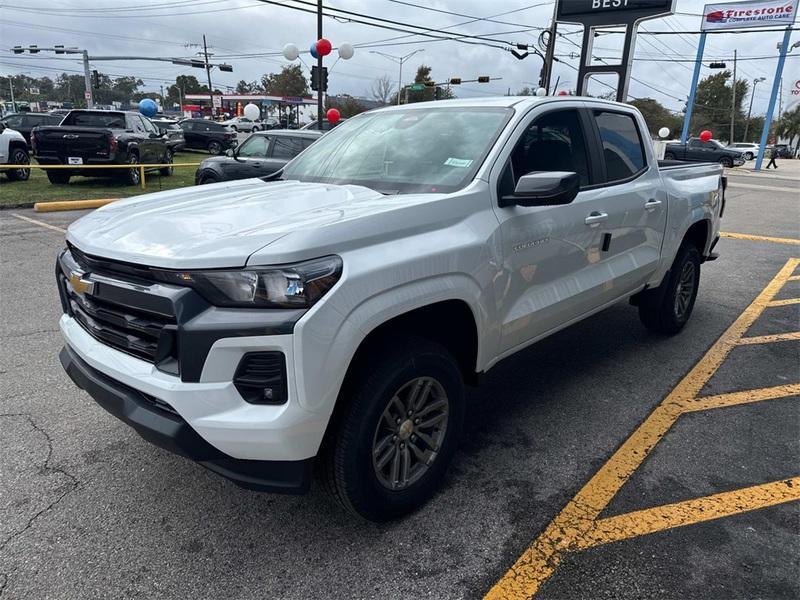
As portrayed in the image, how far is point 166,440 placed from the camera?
6.93 feet

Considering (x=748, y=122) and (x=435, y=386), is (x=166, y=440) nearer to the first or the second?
(x=435, y=386)

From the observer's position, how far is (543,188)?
2752mm

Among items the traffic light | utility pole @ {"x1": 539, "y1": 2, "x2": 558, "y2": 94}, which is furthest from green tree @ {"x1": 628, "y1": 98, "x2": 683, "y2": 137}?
the traffic light

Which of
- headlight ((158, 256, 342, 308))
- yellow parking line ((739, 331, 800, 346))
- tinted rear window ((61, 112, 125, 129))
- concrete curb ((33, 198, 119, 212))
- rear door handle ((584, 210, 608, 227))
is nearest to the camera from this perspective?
headlight ((158, 256, 342, 308))

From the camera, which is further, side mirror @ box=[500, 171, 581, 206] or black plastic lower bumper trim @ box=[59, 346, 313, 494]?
side mirror @ box=[500, 171, 581, 206]

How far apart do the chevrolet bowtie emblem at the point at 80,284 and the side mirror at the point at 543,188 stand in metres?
1.89

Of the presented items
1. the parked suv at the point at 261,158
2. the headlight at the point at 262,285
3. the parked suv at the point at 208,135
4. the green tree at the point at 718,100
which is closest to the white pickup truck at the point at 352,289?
the headlight at the point at 262,285

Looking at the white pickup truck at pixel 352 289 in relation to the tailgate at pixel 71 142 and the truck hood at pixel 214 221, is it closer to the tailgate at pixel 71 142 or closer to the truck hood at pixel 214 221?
the truck hood at pixel 214 221

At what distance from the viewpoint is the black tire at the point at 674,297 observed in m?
4.86

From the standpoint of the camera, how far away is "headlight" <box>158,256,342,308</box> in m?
2.03

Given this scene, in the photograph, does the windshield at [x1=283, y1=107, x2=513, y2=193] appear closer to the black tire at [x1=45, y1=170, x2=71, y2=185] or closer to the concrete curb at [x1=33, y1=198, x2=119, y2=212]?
the concrete curb at [x1=33, y1=198, x2=119, y2=212]

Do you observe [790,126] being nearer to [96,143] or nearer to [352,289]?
[96,143]

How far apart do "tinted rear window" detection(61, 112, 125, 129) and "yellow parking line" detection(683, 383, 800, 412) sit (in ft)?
47.8

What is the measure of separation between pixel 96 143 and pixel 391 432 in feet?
43.9
